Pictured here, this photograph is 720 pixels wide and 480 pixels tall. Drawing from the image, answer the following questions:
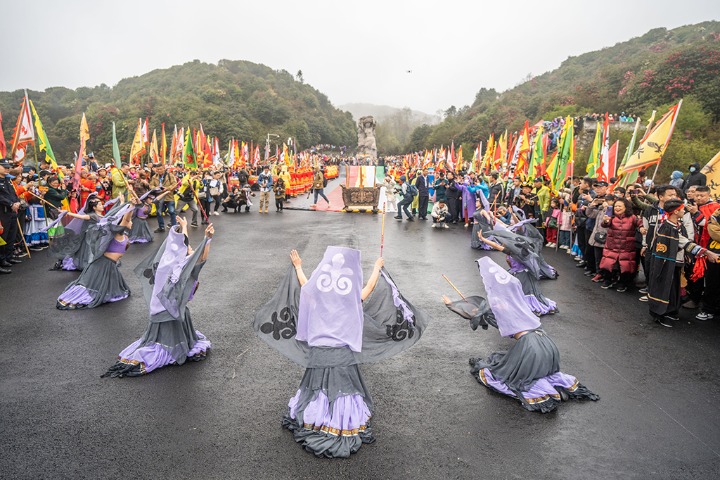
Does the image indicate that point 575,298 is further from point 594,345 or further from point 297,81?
point 297,81

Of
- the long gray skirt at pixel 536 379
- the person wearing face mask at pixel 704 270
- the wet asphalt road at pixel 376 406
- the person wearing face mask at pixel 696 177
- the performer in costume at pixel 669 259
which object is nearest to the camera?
the wet asphalt road at pixel 376 406

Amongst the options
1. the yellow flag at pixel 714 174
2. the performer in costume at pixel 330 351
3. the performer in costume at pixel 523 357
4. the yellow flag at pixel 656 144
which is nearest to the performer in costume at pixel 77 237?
the performer in costume at pixel 330 351

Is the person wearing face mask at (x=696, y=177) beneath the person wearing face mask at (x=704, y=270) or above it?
above

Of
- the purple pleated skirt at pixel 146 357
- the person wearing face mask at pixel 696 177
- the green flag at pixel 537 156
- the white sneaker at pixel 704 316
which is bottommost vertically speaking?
the white sneaker at pixel 704 316

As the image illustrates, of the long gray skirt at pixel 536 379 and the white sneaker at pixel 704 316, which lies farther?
the white sneaker at pixel 704 316

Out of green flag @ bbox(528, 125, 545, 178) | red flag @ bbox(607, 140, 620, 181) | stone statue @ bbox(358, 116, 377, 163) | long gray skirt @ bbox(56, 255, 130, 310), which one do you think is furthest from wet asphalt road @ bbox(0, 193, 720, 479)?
stone statue @ bbox(358, 116, 377, 163)

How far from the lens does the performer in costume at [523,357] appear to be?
4734mm

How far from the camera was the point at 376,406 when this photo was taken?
4.69 metres

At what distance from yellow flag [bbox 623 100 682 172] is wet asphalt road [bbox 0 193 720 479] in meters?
3.66

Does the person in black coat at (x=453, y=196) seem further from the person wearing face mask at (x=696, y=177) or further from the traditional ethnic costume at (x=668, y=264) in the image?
the traditional ethnic costume at (x=668, y=264)

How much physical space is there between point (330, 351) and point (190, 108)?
7187 cm

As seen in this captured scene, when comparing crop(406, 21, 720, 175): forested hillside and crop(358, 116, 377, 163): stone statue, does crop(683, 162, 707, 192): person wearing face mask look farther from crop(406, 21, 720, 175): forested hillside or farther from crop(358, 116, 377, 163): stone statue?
crop(358, 116, 377, 163): stone statue

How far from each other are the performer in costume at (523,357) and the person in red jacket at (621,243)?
15.7ft

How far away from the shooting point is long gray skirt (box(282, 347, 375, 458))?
3.96 m
